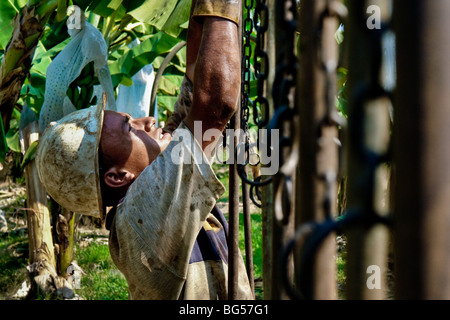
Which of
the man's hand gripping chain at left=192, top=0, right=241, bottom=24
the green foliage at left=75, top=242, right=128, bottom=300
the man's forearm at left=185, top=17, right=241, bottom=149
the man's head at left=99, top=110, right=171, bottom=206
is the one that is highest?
the man's hand gripping chain at left=192, top=0, right=241, bottom=24

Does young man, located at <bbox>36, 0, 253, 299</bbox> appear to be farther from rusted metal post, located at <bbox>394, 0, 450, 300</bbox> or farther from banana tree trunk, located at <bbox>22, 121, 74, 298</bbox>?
banana tree trunk, located at <bbox>22, 121, 74, 298</bbox>

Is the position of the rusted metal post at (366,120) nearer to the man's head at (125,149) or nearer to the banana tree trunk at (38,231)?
the man's head at (125,149)

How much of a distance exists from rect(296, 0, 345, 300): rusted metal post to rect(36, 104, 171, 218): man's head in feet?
4.17

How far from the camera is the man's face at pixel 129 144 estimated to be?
1.75m

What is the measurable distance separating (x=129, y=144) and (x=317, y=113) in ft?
4.33

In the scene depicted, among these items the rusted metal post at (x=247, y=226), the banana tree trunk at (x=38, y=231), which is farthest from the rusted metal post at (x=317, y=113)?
the banana tree trunk at (x=38, y=231)

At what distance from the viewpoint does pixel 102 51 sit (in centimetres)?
279

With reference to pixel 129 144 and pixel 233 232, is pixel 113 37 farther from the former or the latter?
pixel 233 232

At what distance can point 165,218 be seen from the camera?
1.45 metres

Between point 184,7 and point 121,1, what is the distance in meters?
0.38

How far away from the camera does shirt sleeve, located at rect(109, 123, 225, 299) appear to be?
1.39 m

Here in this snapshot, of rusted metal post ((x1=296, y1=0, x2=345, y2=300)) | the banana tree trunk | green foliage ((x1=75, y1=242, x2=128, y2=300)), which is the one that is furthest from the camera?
green foliage ((x1=75, y1=242, x2=128, y2=300))

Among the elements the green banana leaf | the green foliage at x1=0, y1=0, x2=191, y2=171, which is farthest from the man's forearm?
the green banana leaf

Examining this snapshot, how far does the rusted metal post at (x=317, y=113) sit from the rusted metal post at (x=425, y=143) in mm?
137
